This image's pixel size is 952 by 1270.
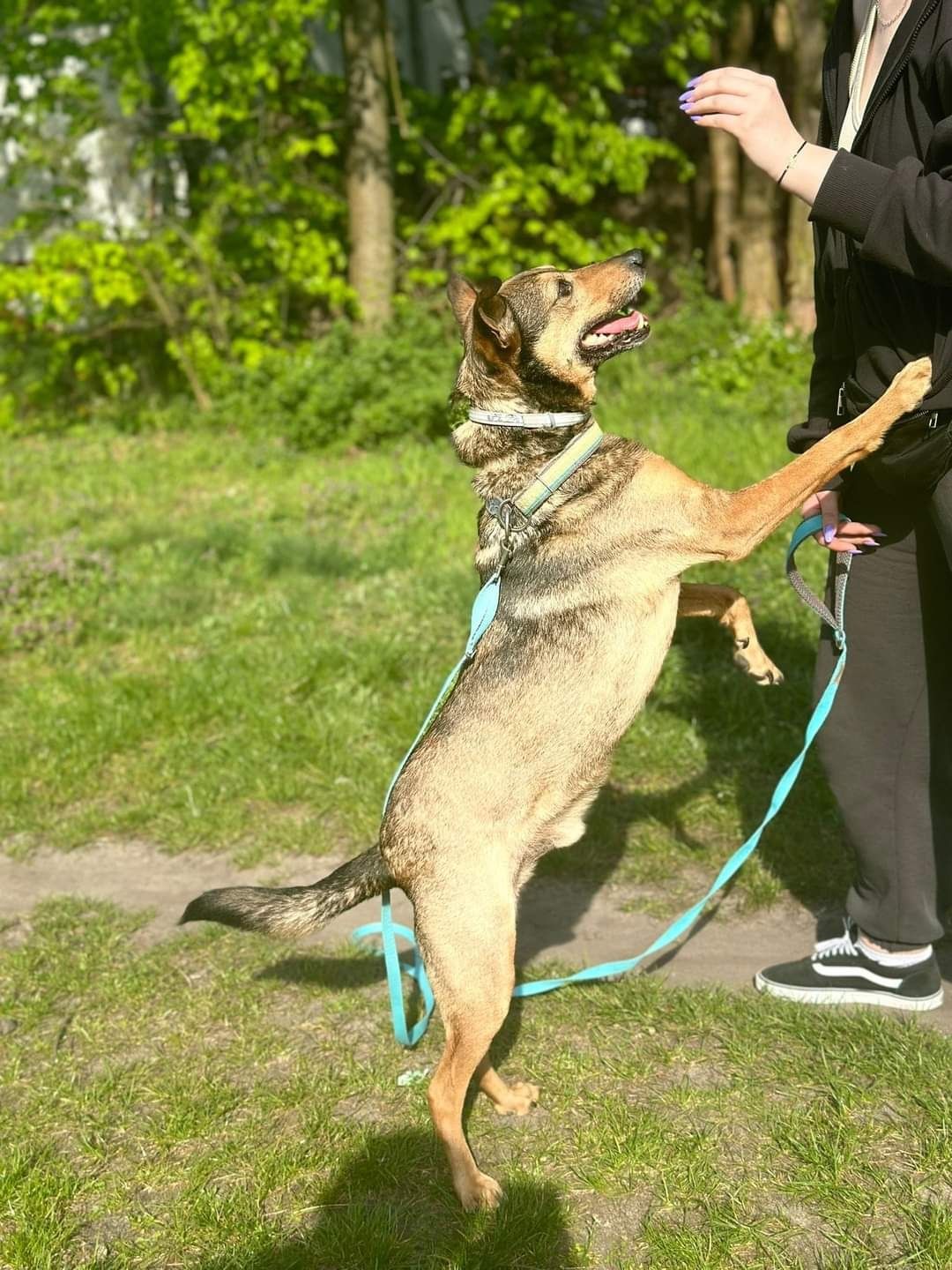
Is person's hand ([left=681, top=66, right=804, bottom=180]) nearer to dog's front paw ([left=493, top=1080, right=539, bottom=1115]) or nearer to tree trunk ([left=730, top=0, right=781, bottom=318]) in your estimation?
dog's front paw ([left=493, top=1080, right=539, bottom=1115])

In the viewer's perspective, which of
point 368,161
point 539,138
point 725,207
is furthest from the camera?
point 725,207

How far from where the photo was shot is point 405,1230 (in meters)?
2.86

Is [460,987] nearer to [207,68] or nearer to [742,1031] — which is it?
[742,1031]

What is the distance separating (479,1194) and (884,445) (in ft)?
7.16

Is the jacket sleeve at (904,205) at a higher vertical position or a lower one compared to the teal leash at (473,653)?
higher

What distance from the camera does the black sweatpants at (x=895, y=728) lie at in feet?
10.9

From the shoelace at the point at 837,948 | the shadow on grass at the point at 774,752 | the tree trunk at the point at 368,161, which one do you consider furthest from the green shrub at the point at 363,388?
the shoelace at the point at 837,948

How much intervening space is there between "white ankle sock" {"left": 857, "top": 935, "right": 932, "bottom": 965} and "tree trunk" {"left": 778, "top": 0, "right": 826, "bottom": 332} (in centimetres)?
816

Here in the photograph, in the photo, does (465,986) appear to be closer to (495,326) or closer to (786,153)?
(495,326)

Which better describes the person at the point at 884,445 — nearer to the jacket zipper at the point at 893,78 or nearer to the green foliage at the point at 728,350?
the jacket zipper at the point at 893,78

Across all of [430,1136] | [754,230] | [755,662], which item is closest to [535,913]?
[430,1136]

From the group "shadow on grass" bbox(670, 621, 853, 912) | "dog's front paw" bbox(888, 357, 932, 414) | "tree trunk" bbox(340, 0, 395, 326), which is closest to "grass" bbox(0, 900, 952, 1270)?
"shadow on grass" bbox(670, 621, 853, 912)

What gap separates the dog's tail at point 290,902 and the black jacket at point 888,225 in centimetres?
177

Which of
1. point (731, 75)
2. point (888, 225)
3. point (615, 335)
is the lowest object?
point (615, 335)
